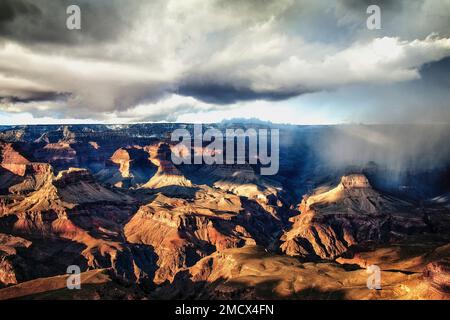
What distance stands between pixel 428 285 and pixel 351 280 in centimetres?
3556
